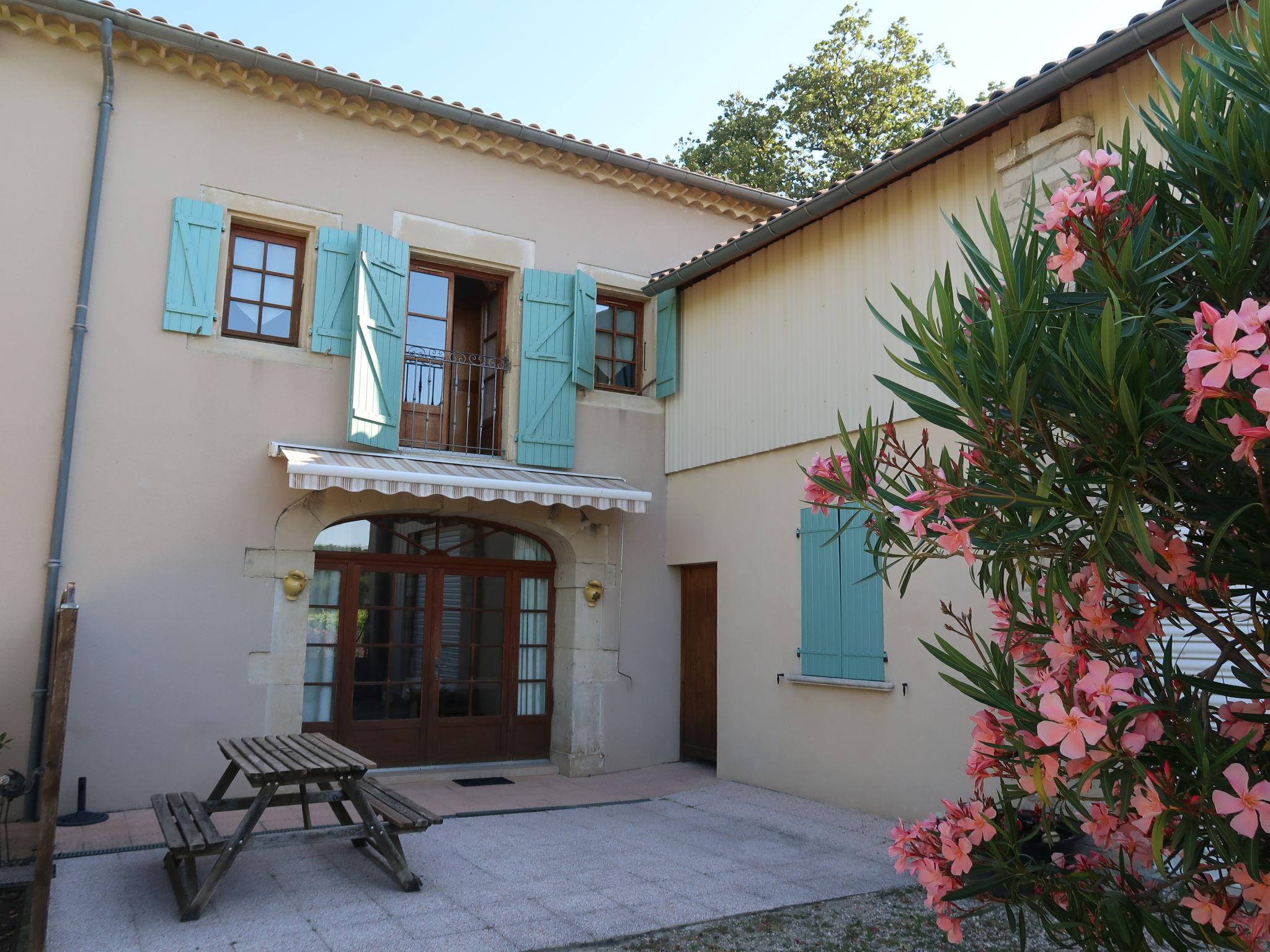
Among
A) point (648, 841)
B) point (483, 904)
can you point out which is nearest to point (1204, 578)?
point (483, 904)

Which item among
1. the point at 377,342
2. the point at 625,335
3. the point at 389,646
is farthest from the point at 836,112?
the point at 389,646

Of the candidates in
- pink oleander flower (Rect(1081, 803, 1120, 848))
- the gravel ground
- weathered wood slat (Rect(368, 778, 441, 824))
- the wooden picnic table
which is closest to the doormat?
weathered wood slat (Rect(368, 778, 441, 824))

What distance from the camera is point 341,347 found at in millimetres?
9016

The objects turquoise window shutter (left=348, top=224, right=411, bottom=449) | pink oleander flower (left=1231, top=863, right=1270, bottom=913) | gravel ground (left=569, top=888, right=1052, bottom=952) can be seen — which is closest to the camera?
pink oleander flower (left=1231, top=863, right=1270, bottom=913)

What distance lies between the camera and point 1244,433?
1768 millimetres

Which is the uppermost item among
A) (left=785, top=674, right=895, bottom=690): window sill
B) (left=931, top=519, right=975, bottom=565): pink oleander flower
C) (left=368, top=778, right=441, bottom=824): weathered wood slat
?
(left=931, top=519, right=975, bottom=565): pink oleander flower

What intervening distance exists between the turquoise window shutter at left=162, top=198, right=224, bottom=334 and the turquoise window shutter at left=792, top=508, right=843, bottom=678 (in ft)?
18.9

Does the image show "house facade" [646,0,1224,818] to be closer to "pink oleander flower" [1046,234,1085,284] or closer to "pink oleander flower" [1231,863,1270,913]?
"pink oleander flower" [1046,234,1085,284]

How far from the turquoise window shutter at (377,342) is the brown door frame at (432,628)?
1.28 m

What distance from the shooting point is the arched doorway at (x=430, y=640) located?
916 cm

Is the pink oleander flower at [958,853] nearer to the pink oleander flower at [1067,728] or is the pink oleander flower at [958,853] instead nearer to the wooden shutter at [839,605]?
the pink oleander flower at [1067,728]

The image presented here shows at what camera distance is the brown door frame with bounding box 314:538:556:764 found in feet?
30.1

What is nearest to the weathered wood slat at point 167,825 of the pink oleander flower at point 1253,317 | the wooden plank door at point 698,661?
the pink oleander flower at point 1253,317

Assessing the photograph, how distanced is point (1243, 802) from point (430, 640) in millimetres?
8513
